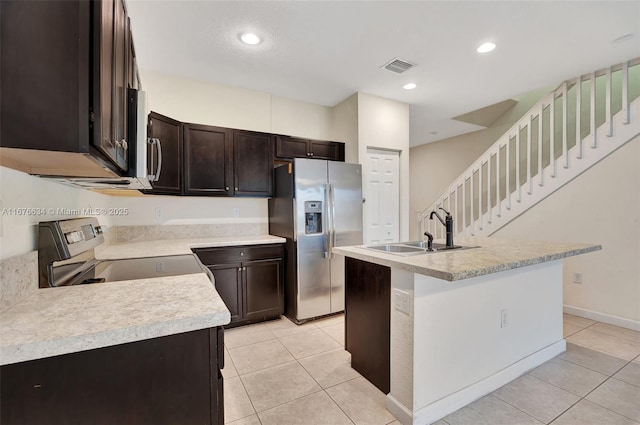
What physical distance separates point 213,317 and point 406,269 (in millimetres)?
1084

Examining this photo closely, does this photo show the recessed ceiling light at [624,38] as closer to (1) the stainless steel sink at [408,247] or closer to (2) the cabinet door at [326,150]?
(1) the stainless steel sink at [408,247]

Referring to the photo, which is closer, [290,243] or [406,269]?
[406,269]

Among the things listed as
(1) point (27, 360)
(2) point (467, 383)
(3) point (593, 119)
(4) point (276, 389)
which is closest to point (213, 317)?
(1) point (27, 360)

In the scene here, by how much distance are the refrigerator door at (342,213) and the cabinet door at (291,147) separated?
559mm

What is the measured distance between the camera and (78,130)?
0.76 m

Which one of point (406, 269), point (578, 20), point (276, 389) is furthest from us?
point (578, 20)

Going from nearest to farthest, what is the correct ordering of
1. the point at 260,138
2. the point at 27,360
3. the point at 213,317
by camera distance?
the point at 27,360 < the point at 213,317 < the point at 260,138

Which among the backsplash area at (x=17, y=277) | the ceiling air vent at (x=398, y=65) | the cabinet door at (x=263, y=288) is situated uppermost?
the ceiling air vent at (x=398, y=65)

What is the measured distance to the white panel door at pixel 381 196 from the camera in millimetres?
3814

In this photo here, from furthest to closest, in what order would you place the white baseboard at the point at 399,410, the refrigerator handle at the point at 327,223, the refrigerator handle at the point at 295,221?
the refrigerator handle at the point at 327,223 < the refrigerator handle at the point at 295,221 < the white baseboard at the point at 399,410

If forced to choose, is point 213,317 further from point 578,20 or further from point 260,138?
point 578,20

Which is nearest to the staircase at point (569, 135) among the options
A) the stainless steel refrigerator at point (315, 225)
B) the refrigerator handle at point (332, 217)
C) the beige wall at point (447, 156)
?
the beige wall at point (447, 156)

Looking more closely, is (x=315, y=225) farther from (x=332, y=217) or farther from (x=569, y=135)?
(x=569, y=135)

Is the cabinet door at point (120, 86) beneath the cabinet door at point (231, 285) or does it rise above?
above
